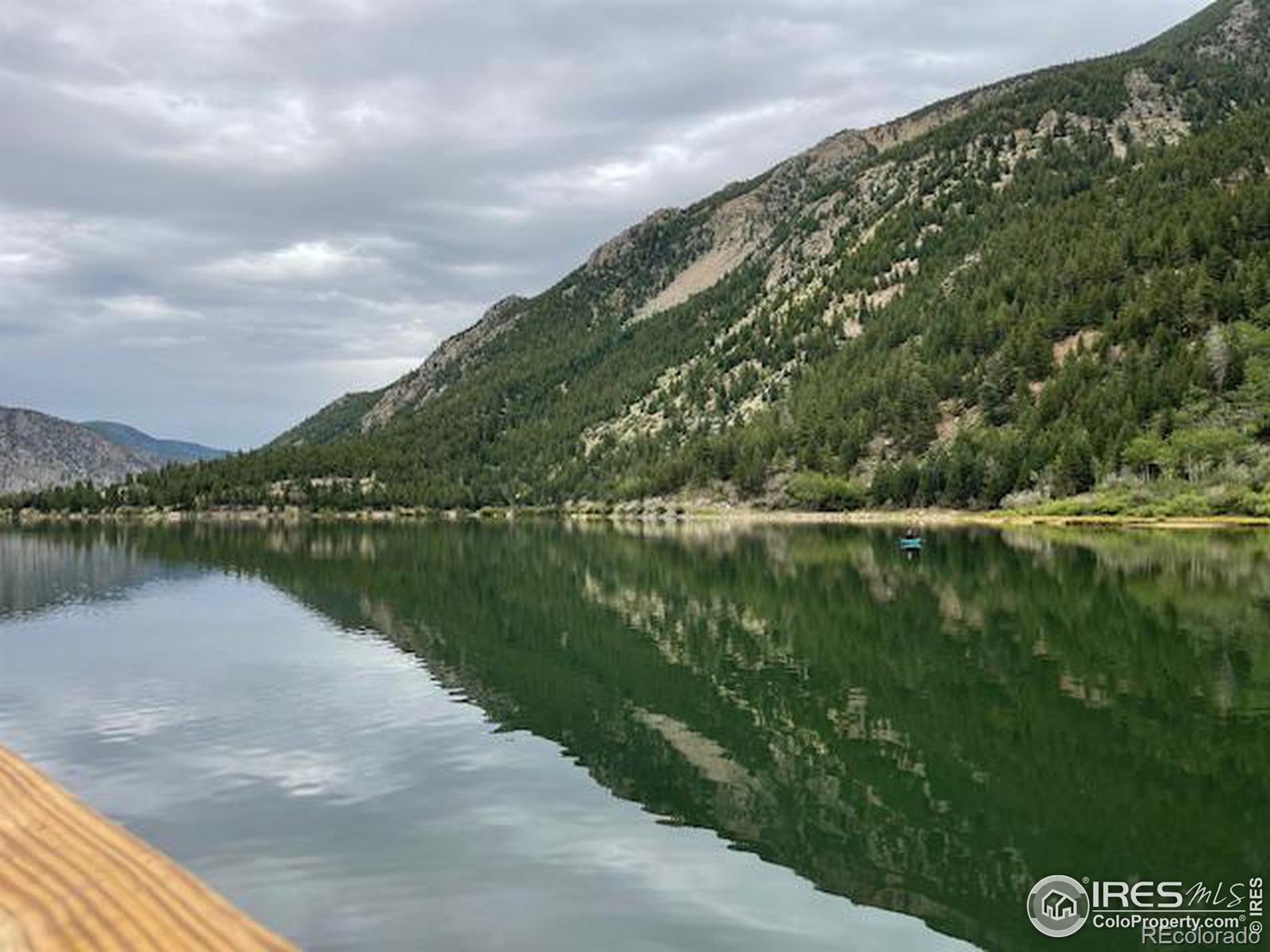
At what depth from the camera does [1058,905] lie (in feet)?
60.4

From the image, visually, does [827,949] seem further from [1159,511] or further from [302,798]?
[1159,511]

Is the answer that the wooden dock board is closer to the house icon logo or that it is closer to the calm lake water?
the calm lake water

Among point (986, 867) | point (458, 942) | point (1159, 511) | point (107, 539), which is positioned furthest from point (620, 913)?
point (107, 539)

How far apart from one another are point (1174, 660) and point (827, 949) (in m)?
30.2

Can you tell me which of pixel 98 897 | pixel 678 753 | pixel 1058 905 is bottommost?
pixel 678 753

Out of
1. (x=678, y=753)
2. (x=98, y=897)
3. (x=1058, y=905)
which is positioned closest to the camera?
(x=98, y=897)

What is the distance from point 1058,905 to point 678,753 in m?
13.7

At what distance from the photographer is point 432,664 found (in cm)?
4784

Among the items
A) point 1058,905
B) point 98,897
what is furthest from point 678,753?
point 98,897

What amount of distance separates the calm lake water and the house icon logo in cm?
29

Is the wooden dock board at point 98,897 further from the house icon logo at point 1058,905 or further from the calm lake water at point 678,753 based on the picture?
the house icon logo at point 1058,905

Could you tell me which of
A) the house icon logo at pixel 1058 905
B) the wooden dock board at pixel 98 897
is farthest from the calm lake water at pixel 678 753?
the wooden dock board at pixel 98 897

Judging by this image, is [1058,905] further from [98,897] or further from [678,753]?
[98,897]

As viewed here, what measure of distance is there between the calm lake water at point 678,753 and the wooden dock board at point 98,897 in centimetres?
270
